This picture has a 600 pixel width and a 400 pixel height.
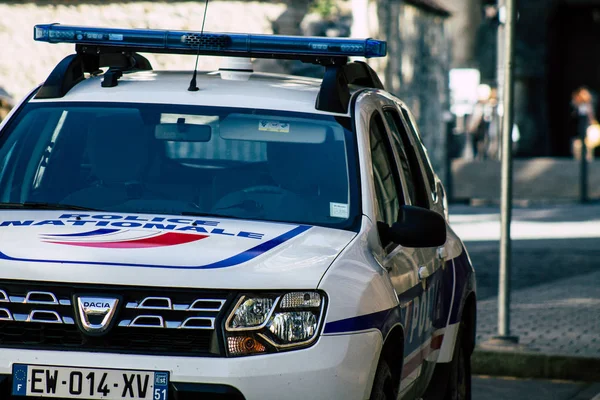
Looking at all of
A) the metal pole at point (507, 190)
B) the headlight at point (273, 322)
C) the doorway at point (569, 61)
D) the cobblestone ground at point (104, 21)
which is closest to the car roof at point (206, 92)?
the headlight at point (273, 322)

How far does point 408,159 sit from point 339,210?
4.31 feet

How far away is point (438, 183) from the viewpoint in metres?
7.57

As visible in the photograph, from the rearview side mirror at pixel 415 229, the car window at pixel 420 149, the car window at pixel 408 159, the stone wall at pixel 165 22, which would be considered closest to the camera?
the rearview side mirror at pixel 415 229

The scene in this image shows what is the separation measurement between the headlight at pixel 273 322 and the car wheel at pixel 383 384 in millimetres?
396

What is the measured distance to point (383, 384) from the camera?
5.26 meters

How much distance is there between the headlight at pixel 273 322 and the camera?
482 cm

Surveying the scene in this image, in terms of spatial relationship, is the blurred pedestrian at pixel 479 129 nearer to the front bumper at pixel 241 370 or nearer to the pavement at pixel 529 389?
the pavement at pixel 529 389

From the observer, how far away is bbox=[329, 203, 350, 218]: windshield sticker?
221 inches

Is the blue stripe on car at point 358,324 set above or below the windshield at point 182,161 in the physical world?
below

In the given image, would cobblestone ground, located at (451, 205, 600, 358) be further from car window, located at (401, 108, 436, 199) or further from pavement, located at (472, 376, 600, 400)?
car window, located at (401, 108, 436, 199)

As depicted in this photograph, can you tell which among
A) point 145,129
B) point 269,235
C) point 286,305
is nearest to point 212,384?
point 286,305

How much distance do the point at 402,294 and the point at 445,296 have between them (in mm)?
1118

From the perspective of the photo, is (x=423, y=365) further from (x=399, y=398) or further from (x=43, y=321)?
(x=43, y=321)

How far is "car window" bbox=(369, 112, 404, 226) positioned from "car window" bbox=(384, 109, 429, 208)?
0.88 ft
